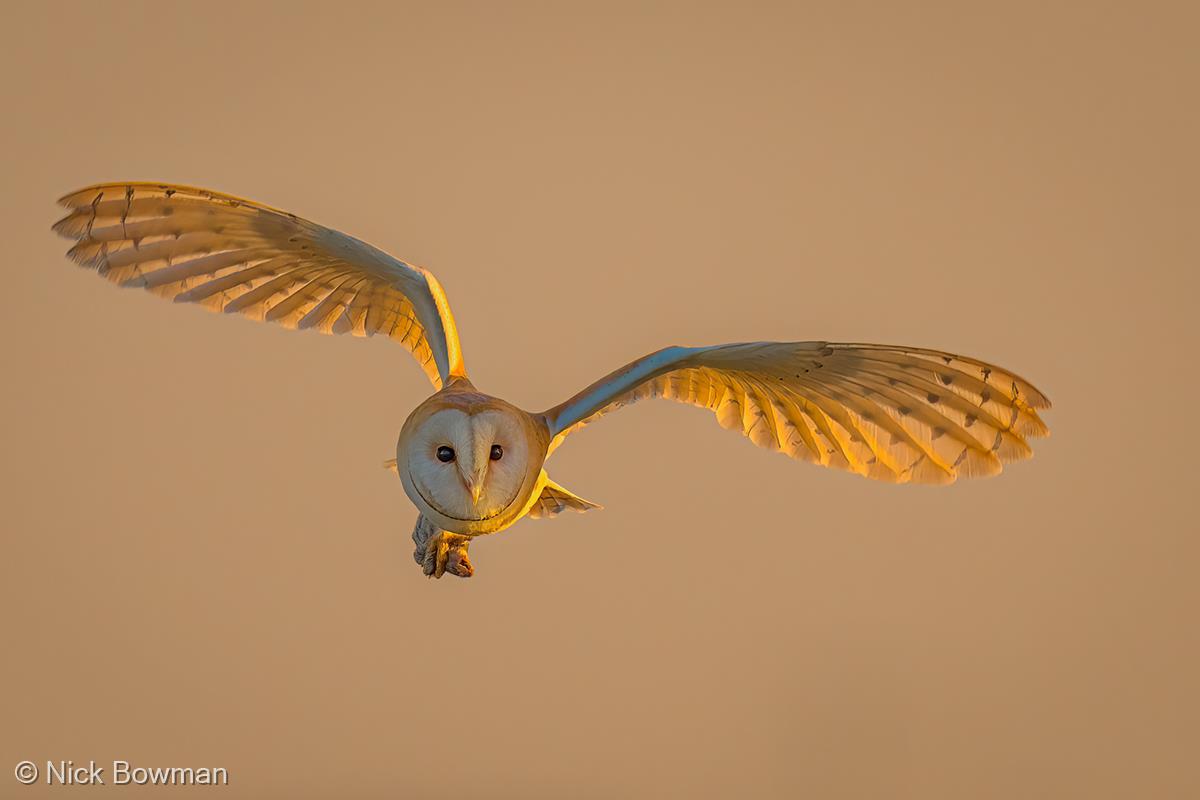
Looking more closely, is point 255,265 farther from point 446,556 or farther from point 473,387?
point 446,556

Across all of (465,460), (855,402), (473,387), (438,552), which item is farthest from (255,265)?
(855,402)

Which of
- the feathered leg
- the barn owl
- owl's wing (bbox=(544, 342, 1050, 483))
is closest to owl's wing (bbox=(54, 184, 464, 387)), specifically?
the barn owl

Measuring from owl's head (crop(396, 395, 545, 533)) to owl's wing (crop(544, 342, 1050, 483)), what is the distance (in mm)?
184

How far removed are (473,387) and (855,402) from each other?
0.63 m

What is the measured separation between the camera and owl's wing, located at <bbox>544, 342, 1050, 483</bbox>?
223 cm

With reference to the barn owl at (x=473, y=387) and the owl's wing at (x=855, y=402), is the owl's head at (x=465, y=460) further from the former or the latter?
the owl's wing at (x=855, y=402)

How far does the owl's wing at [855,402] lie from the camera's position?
2.23 metres

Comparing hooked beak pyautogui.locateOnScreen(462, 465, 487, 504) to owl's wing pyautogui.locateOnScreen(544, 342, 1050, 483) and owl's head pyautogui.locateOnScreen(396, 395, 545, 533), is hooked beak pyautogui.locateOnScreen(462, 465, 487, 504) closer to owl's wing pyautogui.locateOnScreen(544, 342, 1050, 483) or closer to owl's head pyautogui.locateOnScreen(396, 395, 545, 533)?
owl's head pyautogui.locateOnScreen(396, 395, 545, 533)

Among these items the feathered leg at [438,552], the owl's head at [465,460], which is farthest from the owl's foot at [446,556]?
the owl's head at [465,460]

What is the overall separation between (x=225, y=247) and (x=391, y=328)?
333 millimetres

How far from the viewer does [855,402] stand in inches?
93.8

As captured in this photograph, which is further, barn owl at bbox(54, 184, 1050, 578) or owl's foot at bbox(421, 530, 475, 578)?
owl's foot at bbox(421, 530, 475, 578)

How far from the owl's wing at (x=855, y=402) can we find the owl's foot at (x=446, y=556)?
0.23 metres

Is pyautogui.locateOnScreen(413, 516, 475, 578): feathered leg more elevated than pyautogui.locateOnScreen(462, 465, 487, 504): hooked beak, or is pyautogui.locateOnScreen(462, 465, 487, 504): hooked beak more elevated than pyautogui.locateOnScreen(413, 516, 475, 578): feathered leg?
pyautogui.locateOnScreen(462, 465, 487, 504): hooked beak
